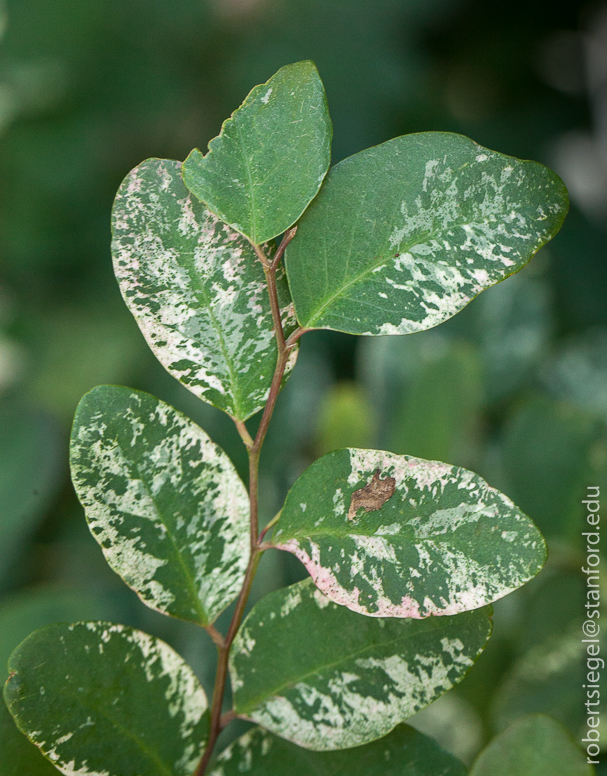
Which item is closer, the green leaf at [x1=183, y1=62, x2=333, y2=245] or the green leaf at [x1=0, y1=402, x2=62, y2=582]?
the green leaf at [x1=183, y1=62, x2=333, y2=245]

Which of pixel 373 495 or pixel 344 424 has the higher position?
pixel 373 495

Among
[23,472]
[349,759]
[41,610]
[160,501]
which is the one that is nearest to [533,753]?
[349,759]

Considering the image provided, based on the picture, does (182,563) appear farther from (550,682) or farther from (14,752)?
(550,682)

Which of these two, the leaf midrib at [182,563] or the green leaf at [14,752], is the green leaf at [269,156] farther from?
the green leaf at [14,752]

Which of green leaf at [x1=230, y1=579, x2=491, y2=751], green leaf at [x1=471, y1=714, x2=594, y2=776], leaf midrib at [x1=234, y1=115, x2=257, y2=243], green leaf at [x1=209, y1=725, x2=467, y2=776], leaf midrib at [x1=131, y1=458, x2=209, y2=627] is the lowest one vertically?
green leaf at [x1=471, y1=714, x2=594, y2=776]

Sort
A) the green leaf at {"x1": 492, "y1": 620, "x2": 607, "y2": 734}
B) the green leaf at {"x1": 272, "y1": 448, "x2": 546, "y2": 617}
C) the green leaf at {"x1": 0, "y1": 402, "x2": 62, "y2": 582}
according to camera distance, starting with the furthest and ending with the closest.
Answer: the green leaf at {"x1": 0, "y1": 402, "x2": 62, "y2": 582}, the green leaf at {"x1": 492, "y1": 620, "x2": 607, "y2": 734}, the green leaf at {"x1": 272, "y1": 448, "x2": 546, "y2": 617}

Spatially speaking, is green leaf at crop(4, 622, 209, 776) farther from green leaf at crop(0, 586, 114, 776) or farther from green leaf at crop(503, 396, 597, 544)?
green leaf at crop(503, 396, 597, 544)

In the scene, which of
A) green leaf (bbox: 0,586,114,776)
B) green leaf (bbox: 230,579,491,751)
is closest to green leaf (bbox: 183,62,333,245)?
green leaf (bbox: 230,579,491,751)
